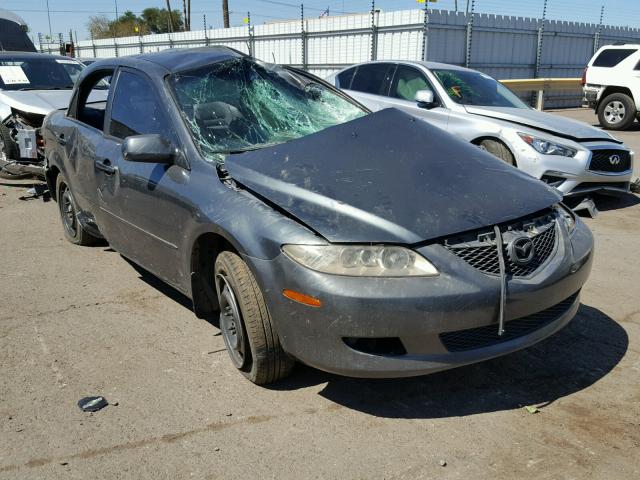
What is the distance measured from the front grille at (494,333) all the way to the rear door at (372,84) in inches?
225

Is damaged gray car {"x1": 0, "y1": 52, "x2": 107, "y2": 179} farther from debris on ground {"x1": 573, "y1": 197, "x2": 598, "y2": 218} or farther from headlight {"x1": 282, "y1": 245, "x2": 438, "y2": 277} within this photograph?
debris on ground {"x1": 573, "y1": 197, "x2": 598, "y2": 218}

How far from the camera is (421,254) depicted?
271cm

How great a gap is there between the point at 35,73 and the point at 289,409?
8.39m

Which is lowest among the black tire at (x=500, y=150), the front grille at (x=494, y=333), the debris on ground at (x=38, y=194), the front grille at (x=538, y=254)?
the debris on ground at (x=38, y=194)

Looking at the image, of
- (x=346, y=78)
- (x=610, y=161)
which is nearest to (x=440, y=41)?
(x=346, y=78)

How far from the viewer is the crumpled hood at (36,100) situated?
8047mm

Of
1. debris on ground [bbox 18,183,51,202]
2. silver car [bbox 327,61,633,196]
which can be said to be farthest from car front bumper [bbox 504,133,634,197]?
debris on ground [bbox 18,183,51,202]

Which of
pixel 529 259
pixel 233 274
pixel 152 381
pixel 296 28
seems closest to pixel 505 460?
pixel 529 259

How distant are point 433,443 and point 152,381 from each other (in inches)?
61.6

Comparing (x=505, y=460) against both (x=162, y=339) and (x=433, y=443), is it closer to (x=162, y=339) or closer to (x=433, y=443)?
(x=433, y=443)

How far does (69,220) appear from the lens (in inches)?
234

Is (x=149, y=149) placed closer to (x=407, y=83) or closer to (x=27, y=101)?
(x=407, y=83)

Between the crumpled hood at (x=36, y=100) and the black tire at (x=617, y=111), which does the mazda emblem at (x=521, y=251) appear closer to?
the crumpled hood at (x=36, y=100)

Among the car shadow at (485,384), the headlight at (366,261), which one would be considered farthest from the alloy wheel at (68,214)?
the headlight at (366,261)
